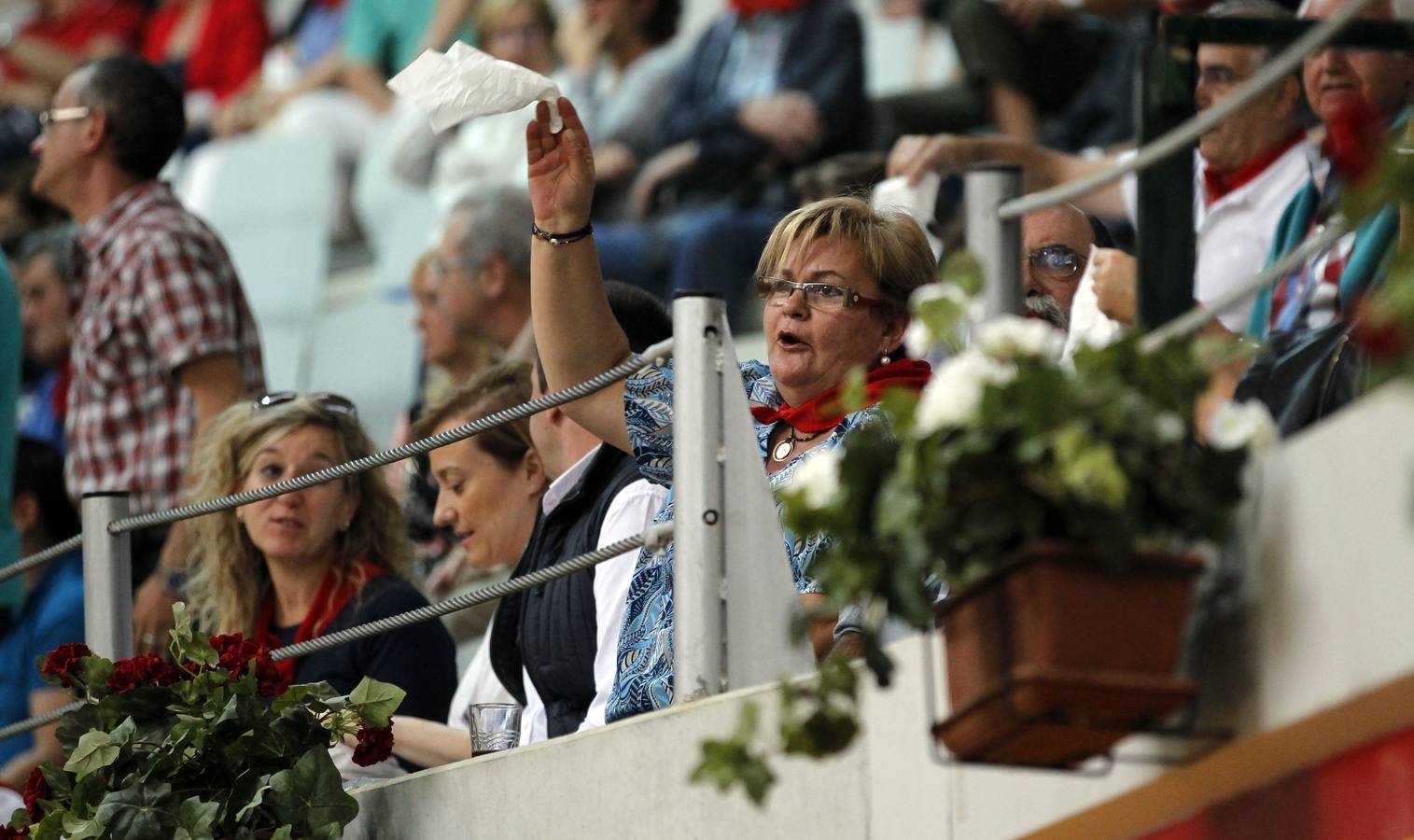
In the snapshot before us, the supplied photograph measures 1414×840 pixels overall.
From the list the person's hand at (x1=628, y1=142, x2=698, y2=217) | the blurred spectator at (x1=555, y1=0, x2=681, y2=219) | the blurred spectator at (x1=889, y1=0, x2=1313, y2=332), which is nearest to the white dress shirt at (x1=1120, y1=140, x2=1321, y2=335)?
the blurred spectator at (x1=889, y1=0, x2=1313, y2=332)

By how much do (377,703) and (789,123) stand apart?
3611 mm

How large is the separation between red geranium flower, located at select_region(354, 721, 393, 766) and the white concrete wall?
2.9 inches

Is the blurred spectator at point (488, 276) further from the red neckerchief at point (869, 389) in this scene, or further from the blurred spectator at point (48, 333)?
the red neckerchief at point (869, 389)

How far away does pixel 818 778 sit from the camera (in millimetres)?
3264

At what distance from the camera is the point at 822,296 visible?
393 centimetres

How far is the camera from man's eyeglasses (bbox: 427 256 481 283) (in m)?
6.52

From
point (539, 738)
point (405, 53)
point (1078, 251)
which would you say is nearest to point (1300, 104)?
point (1078, 251)

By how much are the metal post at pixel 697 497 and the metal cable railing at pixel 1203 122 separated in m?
0.80

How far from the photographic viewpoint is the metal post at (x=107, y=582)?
4.57m

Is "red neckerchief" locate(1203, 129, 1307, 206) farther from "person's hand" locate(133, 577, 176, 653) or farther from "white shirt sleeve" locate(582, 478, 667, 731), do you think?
"person's hand" locate(133, 577, 176, 653)

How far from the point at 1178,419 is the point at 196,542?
3323 mm

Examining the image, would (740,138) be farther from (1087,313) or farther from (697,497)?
(697,497)

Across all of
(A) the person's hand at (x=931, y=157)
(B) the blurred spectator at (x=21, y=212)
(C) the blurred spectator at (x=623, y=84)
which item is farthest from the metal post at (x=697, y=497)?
(B) the blurred spectator at (x=21, y=212)

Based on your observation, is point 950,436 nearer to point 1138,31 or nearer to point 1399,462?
point 1399,462
